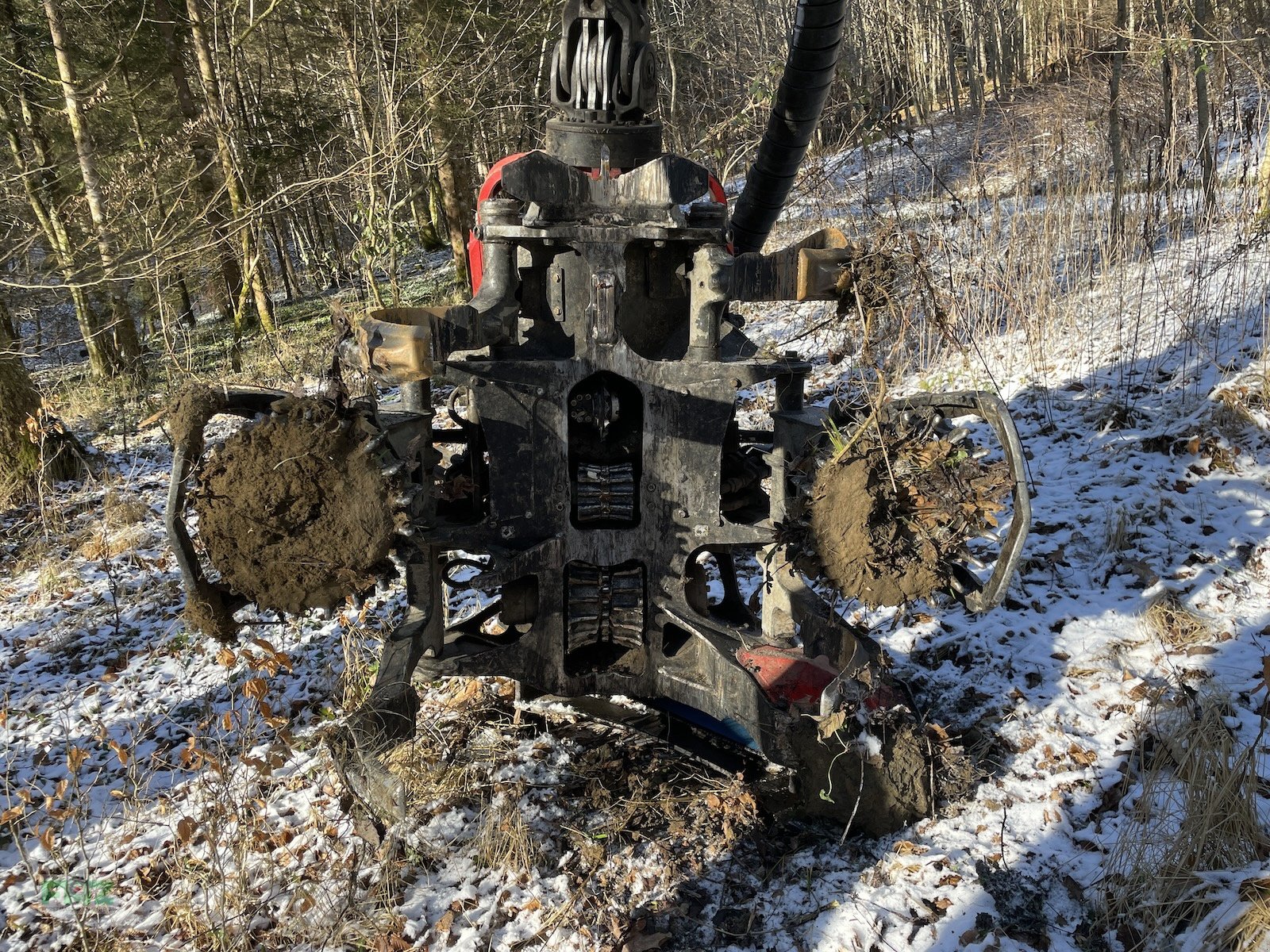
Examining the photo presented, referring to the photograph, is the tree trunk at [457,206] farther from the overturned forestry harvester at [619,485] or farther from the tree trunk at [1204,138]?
the overturned forestry harvester at [619,485]

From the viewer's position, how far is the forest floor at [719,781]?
8.58 feet

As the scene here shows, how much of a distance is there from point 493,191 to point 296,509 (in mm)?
1609

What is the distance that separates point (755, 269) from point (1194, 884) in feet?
7.59

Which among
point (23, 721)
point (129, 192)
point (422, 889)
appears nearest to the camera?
point (422, 889)

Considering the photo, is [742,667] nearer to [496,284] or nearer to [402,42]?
[496,284]

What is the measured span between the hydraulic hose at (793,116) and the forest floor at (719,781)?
956mm

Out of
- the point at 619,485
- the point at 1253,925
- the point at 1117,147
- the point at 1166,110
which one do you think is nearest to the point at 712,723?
the point at 619,485

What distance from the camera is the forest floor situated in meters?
2.62

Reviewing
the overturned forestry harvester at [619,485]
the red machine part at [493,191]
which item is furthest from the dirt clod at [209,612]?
the red machine part at [493,191]

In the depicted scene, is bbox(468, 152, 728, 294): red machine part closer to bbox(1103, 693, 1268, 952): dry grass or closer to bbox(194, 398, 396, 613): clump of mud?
bbox(194, 398, 396, 613): clump of mud

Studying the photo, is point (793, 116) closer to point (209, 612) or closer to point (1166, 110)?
point (209, 612)

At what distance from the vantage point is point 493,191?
10.9 ft

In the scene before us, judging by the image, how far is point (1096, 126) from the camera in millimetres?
9828

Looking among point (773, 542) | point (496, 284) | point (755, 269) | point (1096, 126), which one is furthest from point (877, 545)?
point (1096, 126)
